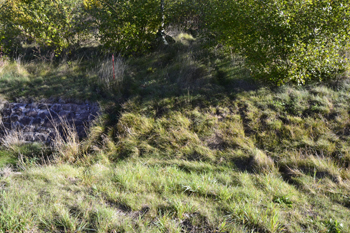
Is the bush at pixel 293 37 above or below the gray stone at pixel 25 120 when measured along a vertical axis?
above

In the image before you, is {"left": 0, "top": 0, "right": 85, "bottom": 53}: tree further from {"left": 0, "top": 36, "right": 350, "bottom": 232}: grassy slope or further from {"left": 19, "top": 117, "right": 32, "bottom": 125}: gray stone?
{"left": 19, "top": 117, "right": 32, "bottom": 125}: gray stone

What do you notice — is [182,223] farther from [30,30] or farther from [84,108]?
[30,30]

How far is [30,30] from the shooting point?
391 inches

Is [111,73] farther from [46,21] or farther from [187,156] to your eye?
[187,156]

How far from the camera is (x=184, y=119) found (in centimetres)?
679

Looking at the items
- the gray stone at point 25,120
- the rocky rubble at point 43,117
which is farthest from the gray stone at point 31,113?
the gray stone at point 25,120

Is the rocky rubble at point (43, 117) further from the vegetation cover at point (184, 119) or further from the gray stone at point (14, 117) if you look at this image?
the vegetation cover at point (184, 119)

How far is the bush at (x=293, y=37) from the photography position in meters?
6.44

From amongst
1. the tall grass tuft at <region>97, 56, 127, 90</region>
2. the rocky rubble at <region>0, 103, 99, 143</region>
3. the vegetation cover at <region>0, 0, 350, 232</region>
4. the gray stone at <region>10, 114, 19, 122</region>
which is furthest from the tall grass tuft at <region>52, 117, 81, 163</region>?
the tall grass tuft at <region>97, 56, 127, 90</region>

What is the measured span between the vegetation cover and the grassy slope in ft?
0.09

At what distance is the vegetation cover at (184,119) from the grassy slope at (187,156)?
3 centimetres

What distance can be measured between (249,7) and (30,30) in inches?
334

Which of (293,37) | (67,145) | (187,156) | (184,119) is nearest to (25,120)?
(67,145)

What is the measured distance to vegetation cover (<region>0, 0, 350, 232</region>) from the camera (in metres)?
3.59
